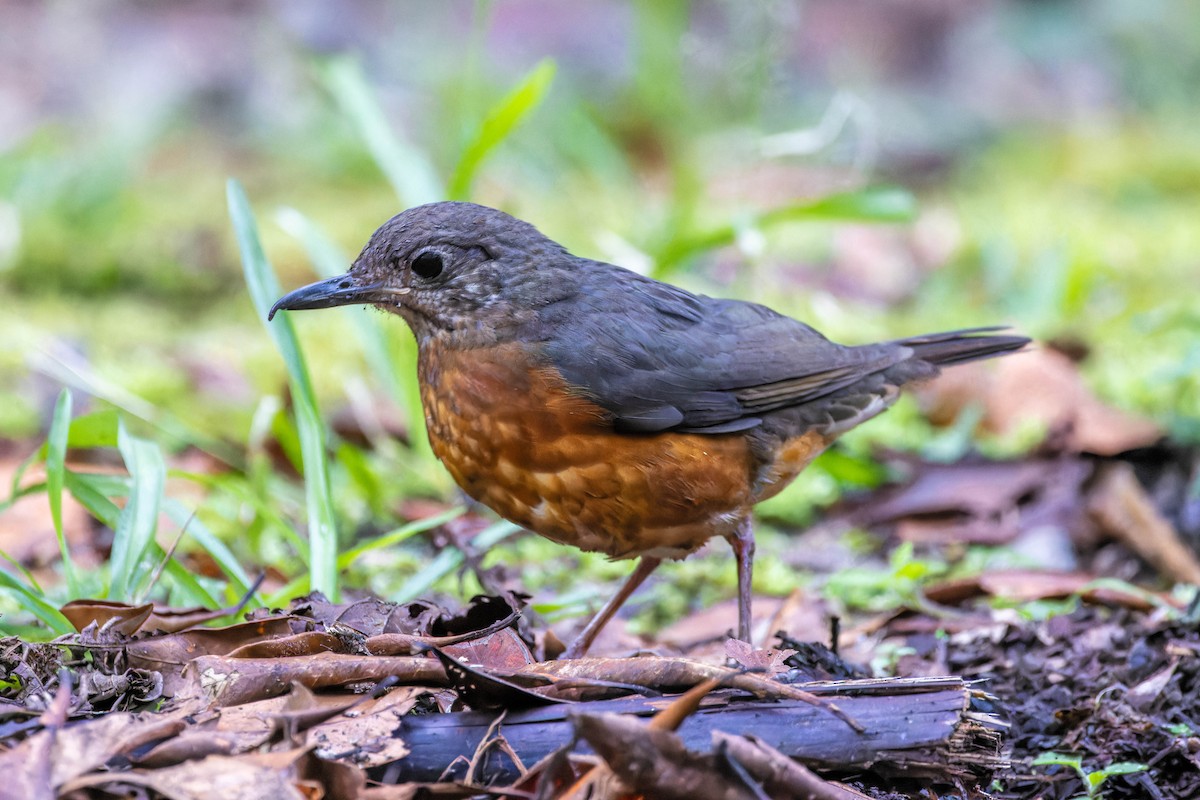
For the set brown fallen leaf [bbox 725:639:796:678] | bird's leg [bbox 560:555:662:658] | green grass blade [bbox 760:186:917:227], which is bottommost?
brown fallen leaf [bbox 725:639:796:678]

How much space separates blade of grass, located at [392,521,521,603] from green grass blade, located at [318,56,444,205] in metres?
2.00

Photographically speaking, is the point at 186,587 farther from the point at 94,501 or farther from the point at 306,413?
the point at 306,413

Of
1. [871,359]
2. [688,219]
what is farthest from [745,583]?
[688,219]

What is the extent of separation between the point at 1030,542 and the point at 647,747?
3137 millimetres

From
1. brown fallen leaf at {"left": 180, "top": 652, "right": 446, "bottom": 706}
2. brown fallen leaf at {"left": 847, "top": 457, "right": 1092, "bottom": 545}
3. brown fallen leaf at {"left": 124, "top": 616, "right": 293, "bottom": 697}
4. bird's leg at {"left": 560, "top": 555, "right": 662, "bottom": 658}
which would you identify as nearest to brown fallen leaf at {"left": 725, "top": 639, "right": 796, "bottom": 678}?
brown fallen leaf at {"left": 180, "top": 652, "right": 446, "bottom": 706}

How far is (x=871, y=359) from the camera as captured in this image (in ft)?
15.0

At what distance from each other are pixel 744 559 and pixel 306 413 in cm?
155

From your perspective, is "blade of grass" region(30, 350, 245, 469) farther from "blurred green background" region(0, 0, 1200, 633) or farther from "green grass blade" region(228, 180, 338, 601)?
"green grass blade" region(228, 180, 338, 601)

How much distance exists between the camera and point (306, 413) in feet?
13.5

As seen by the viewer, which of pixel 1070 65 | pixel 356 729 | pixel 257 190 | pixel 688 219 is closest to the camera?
pixel 356 729

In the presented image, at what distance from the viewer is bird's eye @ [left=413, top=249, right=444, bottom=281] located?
4004 millimetres

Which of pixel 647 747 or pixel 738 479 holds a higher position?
pixel 738 479

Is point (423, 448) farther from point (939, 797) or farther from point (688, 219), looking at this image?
point (939, 797)

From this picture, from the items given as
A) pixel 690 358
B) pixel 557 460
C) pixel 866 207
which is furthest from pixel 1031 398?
pixel 557 460
